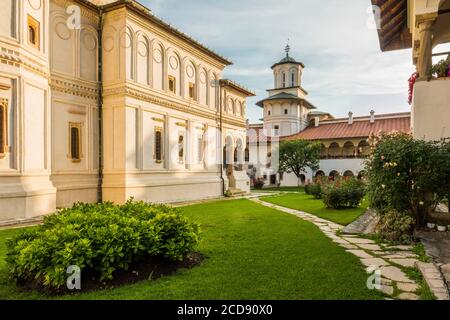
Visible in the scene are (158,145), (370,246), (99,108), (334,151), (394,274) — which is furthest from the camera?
(334,151)

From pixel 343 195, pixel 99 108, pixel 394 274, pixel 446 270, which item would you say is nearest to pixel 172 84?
pixel 99 108

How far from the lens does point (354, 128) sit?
3975cm

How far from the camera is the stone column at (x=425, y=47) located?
8.28m

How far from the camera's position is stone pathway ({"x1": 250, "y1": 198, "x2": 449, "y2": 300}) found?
149 inches

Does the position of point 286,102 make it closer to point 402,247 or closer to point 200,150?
point 200,150

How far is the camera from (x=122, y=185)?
13.9m

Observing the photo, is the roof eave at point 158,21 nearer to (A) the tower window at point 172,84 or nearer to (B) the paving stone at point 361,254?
(A) the tower window at point 172,84

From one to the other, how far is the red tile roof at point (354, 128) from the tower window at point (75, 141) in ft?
104

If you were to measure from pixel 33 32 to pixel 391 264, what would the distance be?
12.6 m

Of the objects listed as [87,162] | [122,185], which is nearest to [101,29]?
[87,162]

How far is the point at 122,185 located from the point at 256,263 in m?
10.2

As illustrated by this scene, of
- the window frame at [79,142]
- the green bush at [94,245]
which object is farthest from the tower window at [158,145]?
the green bush at [94,245]

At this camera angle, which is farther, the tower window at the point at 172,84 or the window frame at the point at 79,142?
the tower window at the point at 172,84
